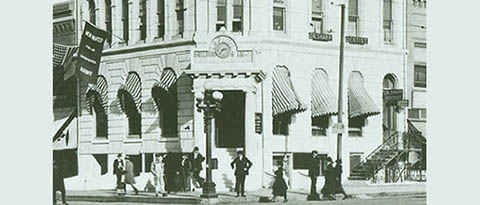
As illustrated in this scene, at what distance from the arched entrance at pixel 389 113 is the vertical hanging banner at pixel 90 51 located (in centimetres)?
347

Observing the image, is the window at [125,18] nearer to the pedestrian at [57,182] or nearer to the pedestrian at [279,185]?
the pedestrian at [57,182]

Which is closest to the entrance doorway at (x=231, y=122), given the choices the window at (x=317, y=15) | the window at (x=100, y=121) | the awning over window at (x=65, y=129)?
the window at (x=317, y=15)

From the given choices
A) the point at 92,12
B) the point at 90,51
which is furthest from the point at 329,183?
the point at 92,12

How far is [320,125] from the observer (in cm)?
1166

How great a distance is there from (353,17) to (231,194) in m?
2.54

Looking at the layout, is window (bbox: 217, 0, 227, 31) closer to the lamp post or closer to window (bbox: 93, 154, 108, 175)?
the lamp post

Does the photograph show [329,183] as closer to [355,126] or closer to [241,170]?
[355,126]

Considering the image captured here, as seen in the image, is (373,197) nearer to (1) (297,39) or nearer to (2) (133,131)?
(1) (297,39)

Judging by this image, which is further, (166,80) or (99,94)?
(99,94)

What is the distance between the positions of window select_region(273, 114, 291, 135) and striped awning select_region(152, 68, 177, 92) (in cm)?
136

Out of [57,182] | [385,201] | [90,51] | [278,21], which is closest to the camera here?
[278,21]

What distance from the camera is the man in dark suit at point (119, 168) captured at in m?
12.2

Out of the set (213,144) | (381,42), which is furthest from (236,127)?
(381,42)

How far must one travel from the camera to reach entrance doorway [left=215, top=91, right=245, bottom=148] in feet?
38.6
